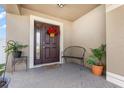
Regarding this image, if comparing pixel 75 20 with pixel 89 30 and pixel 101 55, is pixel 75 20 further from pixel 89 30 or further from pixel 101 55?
pixel 101 55

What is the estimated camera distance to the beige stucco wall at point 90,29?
3.49 m

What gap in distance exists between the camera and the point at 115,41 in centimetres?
245

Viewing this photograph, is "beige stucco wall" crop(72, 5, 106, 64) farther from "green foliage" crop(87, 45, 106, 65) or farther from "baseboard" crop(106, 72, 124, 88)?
"baseboard" crop(106, 72, 124, 88)

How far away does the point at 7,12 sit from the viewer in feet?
11.5

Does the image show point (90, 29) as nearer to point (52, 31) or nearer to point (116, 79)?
point (52, 31)

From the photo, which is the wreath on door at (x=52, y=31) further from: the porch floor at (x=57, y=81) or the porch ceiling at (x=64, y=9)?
the porch floor at (x=57, y=81)

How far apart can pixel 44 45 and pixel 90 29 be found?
1.96 meters

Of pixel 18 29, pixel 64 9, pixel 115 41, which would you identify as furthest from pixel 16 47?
pixel 115 41

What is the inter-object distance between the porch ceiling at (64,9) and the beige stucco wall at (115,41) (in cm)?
129

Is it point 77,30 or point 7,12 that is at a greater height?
point 7,12

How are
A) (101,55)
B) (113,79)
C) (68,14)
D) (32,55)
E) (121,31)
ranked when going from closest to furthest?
1. (121,31)
2. (113,79)
3. (101,55)
4. (32,55)
5. (68,14)

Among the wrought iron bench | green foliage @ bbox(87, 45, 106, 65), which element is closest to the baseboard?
green foliage @ bbox(87, 45, 106, 65)
